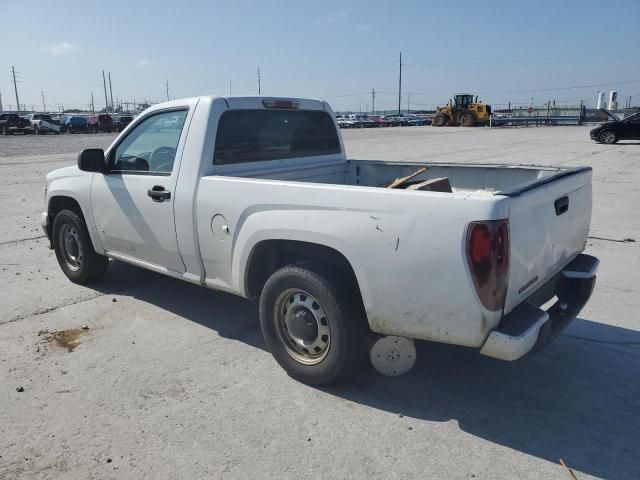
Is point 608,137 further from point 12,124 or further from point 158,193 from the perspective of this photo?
point 12,124

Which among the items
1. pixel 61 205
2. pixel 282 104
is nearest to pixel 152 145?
pixel 282 104

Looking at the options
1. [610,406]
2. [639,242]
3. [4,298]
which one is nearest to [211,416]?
[610,406]

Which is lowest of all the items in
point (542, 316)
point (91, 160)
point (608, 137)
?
point (542, 316)

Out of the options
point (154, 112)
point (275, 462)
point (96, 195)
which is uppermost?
point (154, 112)

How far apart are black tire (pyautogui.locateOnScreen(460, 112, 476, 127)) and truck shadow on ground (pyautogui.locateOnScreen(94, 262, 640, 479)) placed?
157ft

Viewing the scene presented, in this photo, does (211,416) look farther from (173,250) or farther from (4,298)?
(4,298)

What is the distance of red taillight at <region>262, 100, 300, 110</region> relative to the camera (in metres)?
4.48

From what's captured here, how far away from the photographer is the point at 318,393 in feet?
11.2

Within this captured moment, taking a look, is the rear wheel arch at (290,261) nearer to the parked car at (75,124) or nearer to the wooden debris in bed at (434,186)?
the wooden debris in bed at (434,186)

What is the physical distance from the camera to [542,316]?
9.52 ft

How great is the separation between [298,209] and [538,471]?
194 centimetres

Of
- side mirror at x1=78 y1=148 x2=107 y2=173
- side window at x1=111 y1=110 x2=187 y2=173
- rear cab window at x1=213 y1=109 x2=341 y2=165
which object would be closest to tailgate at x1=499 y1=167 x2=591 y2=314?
rear cab window at x1=213 y1=109 x2=341 y2=165

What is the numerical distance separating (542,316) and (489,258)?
1.90 ft

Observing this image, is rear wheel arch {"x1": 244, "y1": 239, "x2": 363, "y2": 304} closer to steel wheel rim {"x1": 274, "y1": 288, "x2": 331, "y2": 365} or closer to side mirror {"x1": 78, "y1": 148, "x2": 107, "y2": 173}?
steel wheel rim {"x1": 274, "y1": 288, "x2": 331, "y2": 365}
